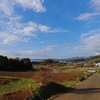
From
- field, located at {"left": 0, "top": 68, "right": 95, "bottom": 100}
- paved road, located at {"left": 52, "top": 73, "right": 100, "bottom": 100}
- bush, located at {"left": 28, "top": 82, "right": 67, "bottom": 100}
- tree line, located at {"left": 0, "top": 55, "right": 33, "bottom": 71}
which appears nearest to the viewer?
paved road, located at {"left": 52, "top": 73, "right": 100, "bottom": 100}

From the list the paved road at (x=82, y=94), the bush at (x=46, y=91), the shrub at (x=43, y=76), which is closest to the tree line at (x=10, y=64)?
the shrub at (x=43, y=76)

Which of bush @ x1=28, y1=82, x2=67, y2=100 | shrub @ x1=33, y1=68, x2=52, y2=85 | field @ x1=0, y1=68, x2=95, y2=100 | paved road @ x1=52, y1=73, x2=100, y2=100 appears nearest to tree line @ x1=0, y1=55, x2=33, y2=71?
field @ x1=0, y1=68, x2=95, y2=100

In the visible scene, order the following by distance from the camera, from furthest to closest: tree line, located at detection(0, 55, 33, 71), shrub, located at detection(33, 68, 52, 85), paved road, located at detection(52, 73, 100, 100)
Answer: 1. tree line, located at detection(0, 55, 33, 71)
2. shrub, located at detection(33, 68, 52, 85)
3. paved road, located at detection(52, 73, 100, 100)

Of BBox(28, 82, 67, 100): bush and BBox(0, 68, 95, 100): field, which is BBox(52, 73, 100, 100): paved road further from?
BBox(0, 68, 95, 100): field

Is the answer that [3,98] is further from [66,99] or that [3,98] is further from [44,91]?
[66,99]

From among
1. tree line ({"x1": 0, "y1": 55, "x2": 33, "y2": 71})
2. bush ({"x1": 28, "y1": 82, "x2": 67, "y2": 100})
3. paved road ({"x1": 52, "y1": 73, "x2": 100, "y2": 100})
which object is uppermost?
tree line ({"x1": 0, "y1": 55, "x2": 33, "y2": 71})

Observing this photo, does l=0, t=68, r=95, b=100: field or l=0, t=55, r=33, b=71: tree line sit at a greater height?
l=0, t=55, r=33, b=71: tree line

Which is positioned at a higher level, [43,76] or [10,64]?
[10,64]

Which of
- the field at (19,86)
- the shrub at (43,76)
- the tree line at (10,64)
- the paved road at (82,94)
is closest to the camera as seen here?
the paved road at (82,94)

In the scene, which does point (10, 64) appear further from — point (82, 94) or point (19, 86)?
point (82, 94)

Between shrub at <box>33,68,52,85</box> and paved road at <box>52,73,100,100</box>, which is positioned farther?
shrub at <box>33,68,52,85</box>

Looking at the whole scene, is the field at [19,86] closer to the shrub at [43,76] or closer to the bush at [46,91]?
the shrub at [43,76]

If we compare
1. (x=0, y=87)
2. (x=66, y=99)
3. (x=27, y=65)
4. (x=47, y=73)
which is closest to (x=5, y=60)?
(x=27, y=65)

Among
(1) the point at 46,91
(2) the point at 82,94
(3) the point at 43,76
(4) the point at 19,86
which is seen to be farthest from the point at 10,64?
(2) the point at 82,94
